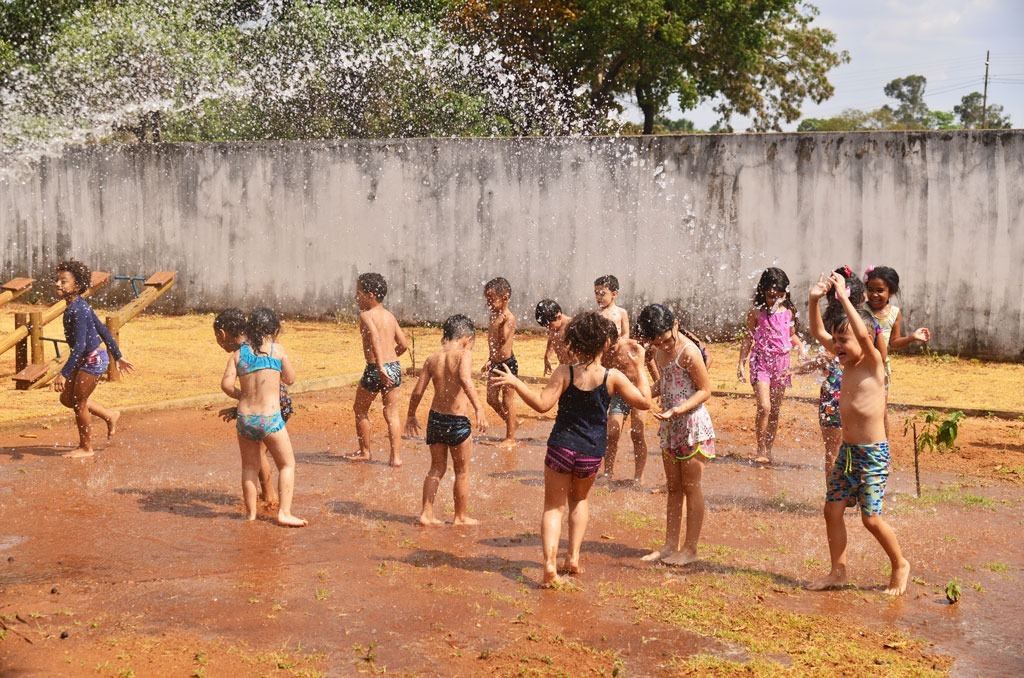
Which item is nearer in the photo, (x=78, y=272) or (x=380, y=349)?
(x=380, y=349)

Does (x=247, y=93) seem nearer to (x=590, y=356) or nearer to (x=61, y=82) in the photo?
(x=61, y=82)

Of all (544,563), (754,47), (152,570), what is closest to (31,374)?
(152,570)

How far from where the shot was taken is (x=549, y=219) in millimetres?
17234

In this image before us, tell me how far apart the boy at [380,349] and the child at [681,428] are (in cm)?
285

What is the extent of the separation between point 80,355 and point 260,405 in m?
2.72

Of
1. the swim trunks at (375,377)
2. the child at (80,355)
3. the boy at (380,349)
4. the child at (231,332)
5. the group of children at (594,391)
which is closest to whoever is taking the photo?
the group of children at (594,391)

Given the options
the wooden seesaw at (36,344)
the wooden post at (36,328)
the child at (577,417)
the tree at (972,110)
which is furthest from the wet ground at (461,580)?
the tree at (972,110)

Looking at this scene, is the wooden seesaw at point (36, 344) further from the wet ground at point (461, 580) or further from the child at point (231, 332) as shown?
the child at point (231, 332)

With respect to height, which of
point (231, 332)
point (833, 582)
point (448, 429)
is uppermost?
point (231, 332)

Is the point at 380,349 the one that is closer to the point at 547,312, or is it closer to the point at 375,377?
the point at 375,377

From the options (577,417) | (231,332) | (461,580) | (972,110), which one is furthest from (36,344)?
(972,110)

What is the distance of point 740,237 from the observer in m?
16.1

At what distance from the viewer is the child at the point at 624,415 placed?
8039 mm

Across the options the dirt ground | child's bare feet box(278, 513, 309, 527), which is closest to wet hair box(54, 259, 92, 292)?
the dirt ground
